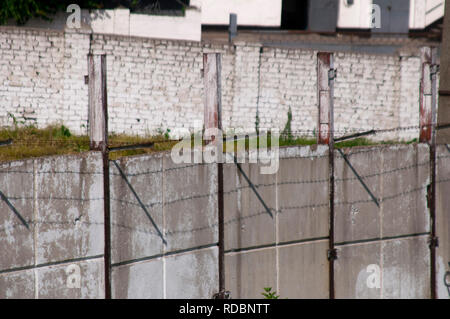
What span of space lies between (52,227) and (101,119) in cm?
142

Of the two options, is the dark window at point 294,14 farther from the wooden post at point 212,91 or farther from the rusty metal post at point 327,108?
the wooden post at point 212,91

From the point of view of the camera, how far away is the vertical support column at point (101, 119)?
8.56 meters

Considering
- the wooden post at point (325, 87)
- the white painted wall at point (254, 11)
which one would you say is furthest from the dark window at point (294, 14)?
the wooden post at point (325, 87)

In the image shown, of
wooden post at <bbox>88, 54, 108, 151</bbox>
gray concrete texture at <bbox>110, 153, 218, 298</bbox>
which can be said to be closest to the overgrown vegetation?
gray concrete texture at <bbox>110, 153, 218, 298</bbox>

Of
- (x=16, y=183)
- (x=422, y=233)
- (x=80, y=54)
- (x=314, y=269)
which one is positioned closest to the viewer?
(x=16, y=183)

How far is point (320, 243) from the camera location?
10180mm

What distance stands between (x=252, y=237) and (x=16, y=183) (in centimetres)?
332

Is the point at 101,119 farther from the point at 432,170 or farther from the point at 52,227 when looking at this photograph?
the point at 432,170

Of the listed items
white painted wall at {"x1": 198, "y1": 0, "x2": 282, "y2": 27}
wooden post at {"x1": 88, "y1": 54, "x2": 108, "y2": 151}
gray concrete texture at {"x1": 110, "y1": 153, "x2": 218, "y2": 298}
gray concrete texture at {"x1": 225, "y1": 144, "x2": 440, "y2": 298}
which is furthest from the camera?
white painted wall at {"x1": 198, "y1": 0, "x2": 282, "y2": 27}

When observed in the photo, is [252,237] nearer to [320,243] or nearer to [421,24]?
[320,243]

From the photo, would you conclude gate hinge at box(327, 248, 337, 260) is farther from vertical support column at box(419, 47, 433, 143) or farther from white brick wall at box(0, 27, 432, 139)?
white brick wall at box(0, 27, 432, 139)

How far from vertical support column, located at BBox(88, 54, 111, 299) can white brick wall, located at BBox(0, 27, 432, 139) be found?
501cm

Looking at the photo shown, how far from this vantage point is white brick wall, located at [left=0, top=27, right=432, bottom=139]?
13.4 meters
